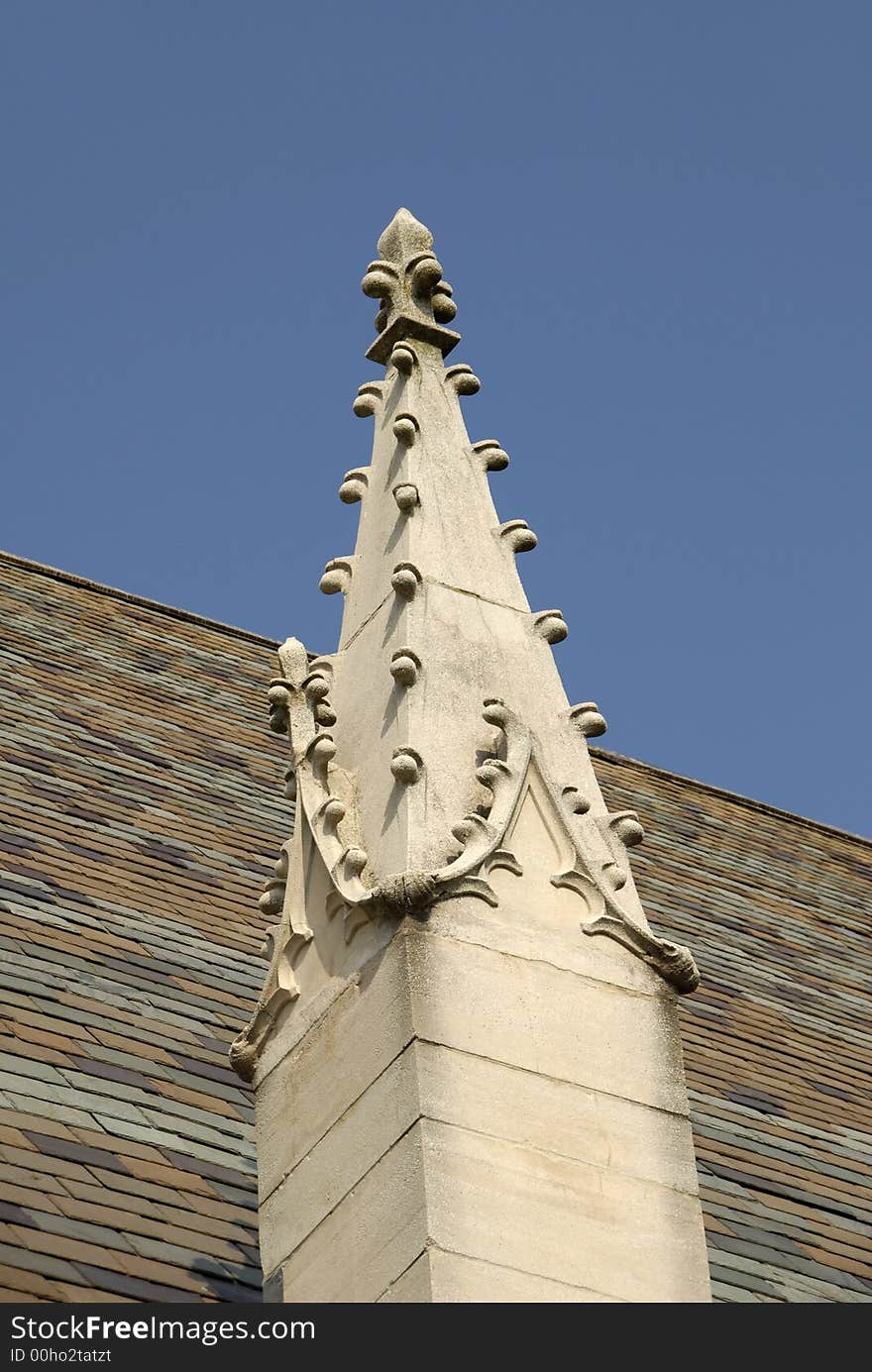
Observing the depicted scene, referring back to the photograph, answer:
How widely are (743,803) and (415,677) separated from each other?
1128 cm

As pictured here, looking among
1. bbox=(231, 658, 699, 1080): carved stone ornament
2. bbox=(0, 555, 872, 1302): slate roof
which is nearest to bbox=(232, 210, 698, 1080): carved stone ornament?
bbox=(231, 658, 699, 1080): carved stone ornament

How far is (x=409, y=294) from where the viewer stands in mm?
9508

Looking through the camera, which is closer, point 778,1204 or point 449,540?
point 449,540

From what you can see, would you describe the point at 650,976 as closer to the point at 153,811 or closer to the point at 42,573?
the point at 153,811

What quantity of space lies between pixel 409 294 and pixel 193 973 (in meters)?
3.04

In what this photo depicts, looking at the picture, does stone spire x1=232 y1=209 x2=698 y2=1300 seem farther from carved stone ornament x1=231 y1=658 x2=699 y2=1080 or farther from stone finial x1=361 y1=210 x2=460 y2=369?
stone finial x1=361 y1=210 x2=460 y2=369

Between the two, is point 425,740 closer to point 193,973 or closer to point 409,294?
point 409,294

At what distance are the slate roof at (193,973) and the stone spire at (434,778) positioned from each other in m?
0.84

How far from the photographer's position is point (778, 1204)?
416 inches

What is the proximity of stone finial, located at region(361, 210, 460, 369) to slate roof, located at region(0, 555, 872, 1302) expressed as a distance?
2797 mm
